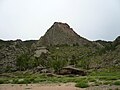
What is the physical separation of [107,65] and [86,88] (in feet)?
366

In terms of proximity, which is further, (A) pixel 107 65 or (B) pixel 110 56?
(B) pixel 110 56

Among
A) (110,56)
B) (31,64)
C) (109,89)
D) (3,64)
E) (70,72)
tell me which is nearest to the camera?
(109,89)

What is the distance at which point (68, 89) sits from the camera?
37.1 m

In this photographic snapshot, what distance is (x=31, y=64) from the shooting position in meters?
152

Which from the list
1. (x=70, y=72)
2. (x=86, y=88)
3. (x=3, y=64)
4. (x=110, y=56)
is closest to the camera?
(x=86, y=88)

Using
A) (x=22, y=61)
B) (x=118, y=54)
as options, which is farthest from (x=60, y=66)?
(x=118, y=54)

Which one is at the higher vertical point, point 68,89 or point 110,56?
point 110,56

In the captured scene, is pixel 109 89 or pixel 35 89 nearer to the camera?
pixel 109 89

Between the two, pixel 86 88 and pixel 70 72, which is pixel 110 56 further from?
pixel 86 88

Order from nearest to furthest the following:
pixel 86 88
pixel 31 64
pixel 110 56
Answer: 1. pixel 86 88
2. pixel 31 64
3. pixel 110 56

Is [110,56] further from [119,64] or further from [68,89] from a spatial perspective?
[68,89]

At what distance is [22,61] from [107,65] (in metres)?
39.9

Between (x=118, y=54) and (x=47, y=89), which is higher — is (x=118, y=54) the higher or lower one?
the higher one

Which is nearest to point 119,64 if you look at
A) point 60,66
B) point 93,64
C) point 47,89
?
point 93,64
